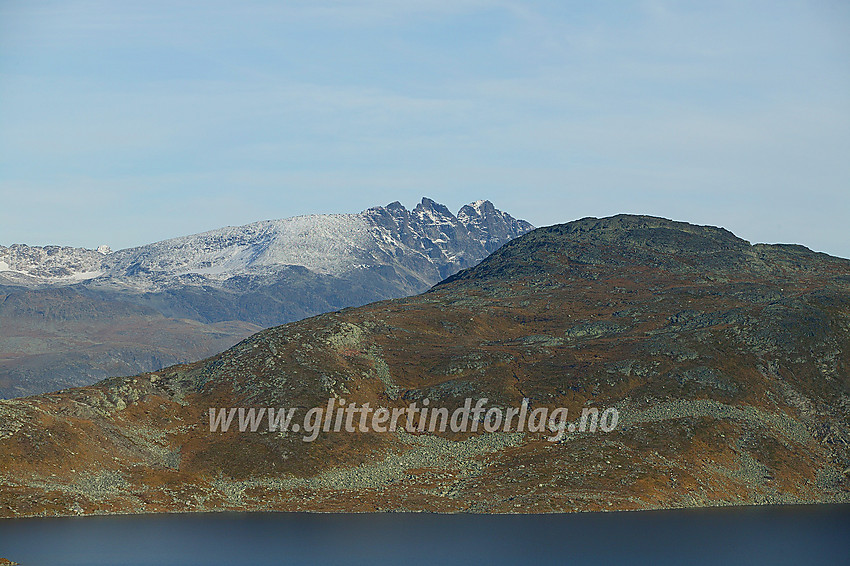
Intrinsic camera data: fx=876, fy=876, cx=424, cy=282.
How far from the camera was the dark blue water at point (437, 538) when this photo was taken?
404ft

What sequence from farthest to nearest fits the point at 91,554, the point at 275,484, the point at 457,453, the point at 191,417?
1. the point at 191,417
2. the point at 457,453
3. the point at 275,484
4. the point at 91,554

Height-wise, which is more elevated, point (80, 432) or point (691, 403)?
point (691, 403)

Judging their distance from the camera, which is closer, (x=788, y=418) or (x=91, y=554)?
(x=91, y=554)

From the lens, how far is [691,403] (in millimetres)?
190375

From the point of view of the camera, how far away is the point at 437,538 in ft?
443

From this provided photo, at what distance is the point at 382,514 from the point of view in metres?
155

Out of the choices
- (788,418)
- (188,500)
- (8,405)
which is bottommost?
(188,500)

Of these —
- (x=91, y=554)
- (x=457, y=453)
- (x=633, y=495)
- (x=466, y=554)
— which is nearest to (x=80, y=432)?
(x=91, y=554)

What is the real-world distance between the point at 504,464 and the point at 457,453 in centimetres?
1246

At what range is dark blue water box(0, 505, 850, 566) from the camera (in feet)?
404

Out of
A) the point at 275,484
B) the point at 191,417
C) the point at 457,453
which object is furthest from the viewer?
the point at 191,417

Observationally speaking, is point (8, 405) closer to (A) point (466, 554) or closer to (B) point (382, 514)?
(B) point (382, 514)

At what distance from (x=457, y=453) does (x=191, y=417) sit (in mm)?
60646

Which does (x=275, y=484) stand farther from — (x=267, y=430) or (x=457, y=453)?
(x=457, y=453)
